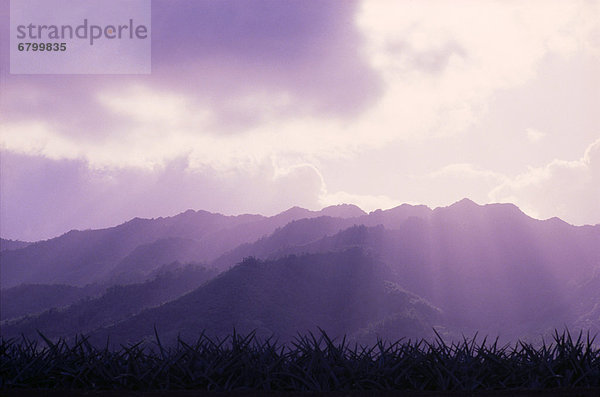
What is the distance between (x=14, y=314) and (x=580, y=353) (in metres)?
73.4

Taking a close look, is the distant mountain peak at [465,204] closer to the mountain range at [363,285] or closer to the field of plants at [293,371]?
the mountain range at [363,285]

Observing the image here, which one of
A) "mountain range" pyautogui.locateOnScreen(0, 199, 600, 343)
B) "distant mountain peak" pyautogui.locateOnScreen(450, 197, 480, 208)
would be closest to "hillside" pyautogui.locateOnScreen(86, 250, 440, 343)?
"mountain range" pyautogui.locateOnScreen(0, 199, 600, 343)

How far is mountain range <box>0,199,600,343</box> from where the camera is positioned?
148 feet

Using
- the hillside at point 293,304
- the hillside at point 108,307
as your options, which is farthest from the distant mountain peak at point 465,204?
the hillside at point 108,307

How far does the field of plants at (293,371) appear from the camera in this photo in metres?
3.86

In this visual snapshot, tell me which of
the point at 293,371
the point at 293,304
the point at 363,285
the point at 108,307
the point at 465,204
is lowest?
the point at 108,307

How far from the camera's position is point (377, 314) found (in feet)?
155

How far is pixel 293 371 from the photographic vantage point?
13.1 ft

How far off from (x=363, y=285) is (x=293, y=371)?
49469mm

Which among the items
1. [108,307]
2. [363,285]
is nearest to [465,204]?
[363,285]

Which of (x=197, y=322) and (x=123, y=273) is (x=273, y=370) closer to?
(x=197, y=322)

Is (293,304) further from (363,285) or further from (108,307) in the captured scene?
(108,307)

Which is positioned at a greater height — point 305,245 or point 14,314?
point 305,245

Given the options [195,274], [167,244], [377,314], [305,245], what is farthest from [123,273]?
[377,314]
